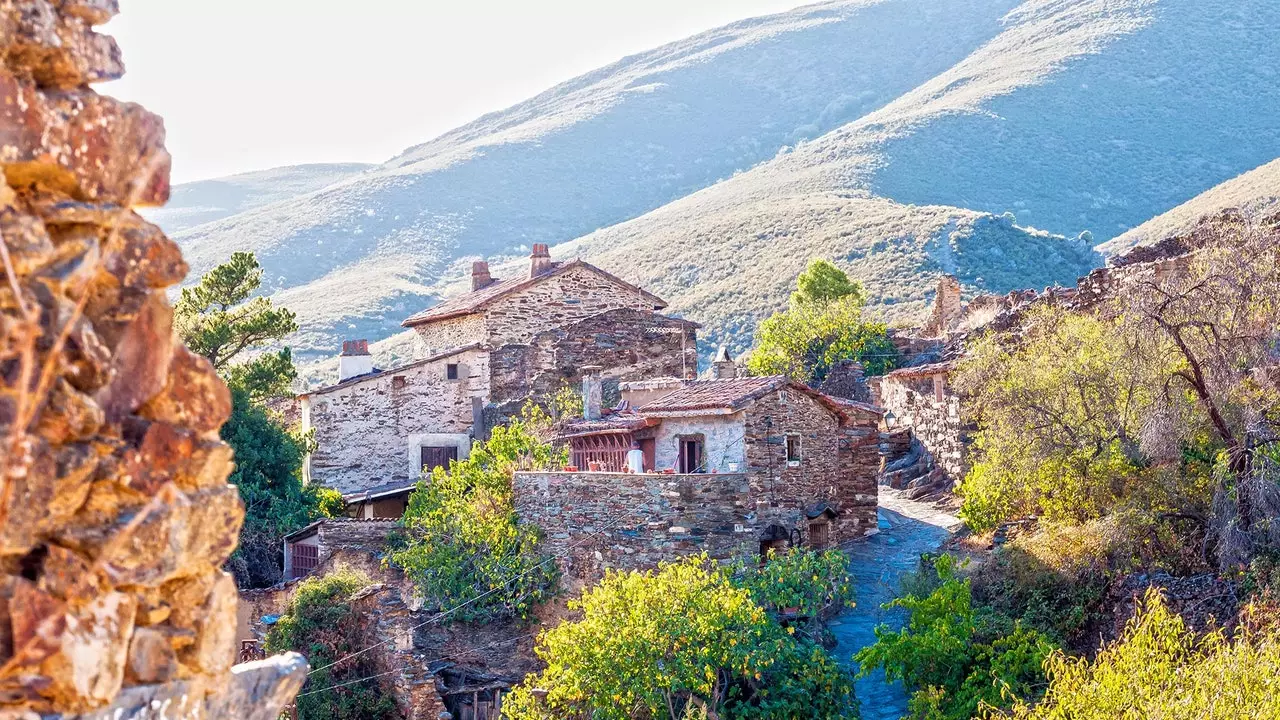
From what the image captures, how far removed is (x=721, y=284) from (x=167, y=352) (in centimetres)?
7496

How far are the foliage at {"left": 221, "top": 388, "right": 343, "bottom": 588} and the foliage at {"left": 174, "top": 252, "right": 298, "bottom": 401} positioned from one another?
7.18 ft

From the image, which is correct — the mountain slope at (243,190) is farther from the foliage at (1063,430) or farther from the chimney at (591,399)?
the foliage at (1063,430)

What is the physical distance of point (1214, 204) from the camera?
67062mm

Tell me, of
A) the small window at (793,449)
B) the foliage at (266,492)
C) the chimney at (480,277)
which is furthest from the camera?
the chimney at (480,277)

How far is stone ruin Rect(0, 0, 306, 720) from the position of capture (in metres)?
4.98

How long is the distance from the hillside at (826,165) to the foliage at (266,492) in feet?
110

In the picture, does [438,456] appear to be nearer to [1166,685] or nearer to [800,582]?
[800,582]

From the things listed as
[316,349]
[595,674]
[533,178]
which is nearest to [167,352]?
[595,674]

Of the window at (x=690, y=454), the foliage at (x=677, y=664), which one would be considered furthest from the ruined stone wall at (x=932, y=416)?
the foliage at (x=677, y=664)

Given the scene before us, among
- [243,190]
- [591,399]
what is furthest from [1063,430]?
[243,190]

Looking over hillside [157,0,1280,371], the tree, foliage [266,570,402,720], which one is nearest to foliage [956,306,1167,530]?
the tree

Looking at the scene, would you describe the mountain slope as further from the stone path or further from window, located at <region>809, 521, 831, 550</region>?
window, located at <region>809, 521, 831, 550</region>

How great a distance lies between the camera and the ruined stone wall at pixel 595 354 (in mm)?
39281

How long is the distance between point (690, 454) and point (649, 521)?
9.04 ft
